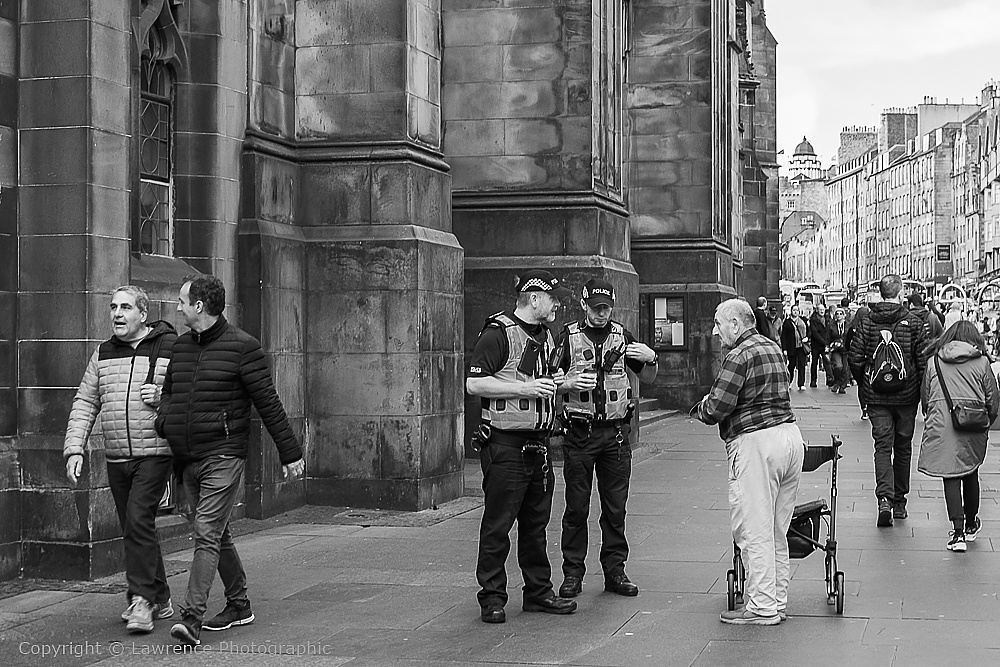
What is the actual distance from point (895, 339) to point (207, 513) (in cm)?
611

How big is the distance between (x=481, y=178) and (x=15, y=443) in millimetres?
9469

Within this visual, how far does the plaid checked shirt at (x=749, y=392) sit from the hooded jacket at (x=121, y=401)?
9.78 ft

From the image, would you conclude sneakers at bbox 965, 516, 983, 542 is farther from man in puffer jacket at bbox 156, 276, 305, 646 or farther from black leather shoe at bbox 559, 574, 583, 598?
man in puffer jacket at bbox 156, 276, 305, 646

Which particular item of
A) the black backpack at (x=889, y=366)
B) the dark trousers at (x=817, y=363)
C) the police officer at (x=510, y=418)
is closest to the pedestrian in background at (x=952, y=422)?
the black backpack at (x=889, y=366)

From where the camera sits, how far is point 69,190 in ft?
33.1

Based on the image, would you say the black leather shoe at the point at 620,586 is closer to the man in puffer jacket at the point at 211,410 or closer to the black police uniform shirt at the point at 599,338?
the black police uniform shirt at the point at 599,338

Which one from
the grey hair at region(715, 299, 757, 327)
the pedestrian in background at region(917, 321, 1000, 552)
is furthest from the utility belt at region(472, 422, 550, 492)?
the pedestrian in background at region(917, 321, 1000, 552)

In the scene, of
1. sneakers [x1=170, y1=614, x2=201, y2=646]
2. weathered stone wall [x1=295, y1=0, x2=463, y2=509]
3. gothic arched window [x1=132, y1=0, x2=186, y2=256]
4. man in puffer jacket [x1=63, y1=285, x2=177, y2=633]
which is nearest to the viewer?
sneakers [x1=170, y1=614, x2=201, y2=646]

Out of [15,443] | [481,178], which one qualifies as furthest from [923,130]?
[15,443]

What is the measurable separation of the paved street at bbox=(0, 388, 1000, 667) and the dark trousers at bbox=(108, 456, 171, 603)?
0.28m

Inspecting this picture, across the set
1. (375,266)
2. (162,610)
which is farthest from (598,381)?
(375,266)

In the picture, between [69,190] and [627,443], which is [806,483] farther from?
[69,190]

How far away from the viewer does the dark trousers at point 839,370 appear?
3244cm

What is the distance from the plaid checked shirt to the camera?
8.65m
